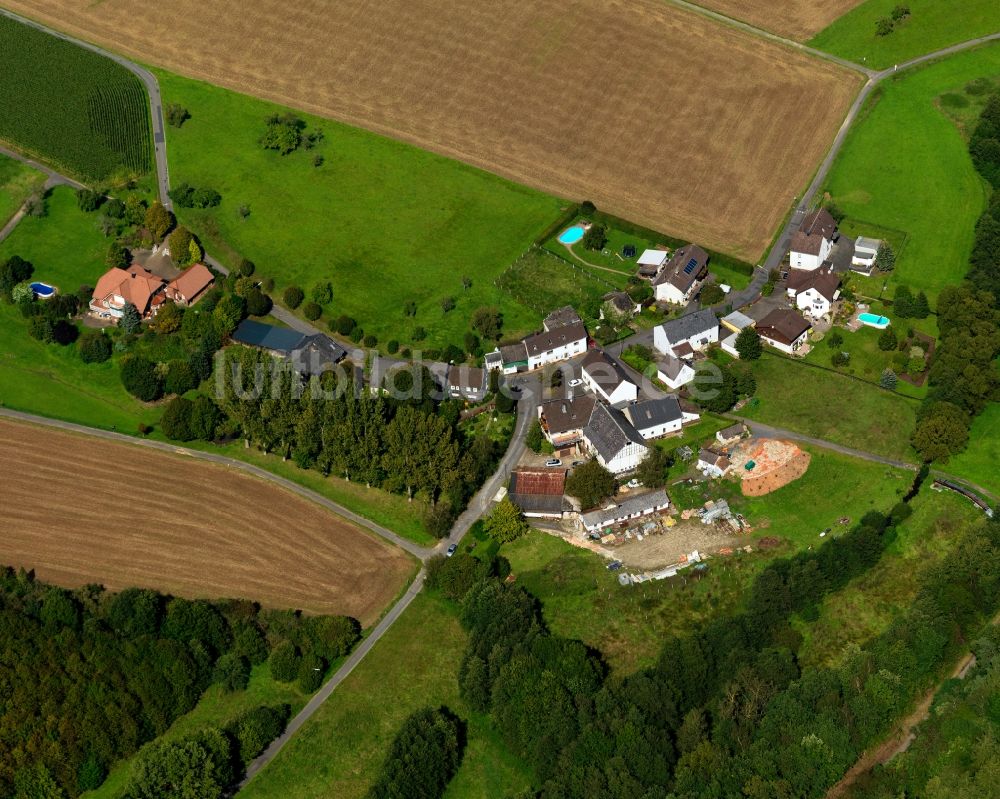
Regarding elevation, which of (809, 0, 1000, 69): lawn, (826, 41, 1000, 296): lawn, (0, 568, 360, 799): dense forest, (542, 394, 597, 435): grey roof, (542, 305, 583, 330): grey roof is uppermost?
(809, 0, 1000, 69): lawn

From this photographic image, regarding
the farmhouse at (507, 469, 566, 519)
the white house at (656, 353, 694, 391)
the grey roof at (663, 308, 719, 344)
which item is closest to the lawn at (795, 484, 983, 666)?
the farmhouse at (507, 469, 566, 519)

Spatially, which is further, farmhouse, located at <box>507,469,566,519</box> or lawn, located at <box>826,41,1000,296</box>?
lawn, located at <box>826,41,1000,296</box>

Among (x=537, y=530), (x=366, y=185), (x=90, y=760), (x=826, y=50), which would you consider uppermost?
(x=826, y=50)

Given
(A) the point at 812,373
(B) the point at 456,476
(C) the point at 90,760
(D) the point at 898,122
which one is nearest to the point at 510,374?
(B) the point at 456,476

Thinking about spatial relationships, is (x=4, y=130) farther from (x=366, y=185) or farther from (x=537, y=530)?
(x=537, y=530)

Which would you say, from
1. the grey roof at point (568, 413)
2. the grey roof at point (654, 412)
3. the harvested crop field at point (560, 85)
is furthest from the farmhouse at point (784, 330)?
the grey roof at point (568, 413)

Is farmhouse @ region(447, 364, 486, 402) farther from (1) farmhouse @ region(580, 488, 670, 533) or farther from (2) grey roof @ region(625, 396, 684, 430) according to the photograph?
(1) farmhouse @ region(580, 488, 670, 533)

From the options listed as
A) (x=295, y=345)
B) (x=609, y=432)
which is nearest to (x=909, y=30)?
(x=609, y=432)

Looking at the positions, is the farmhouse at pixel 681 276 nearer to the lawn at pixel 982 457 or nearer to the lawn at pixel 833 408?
the lawn at pixel 833 408
